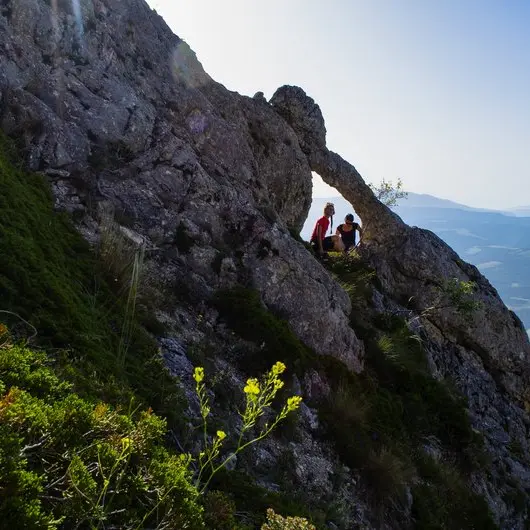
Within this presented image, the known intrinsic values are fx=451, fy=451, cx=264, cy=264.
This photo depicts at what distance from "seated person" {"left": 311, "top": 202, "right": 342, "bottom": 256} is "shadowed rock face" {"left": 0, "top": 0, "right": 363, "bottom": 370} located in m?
4.97

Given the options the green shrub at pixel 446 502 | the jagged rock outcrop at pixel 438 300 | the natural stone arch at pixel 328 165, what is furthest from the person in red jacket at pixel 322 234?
the green shrub at pixel 446 502

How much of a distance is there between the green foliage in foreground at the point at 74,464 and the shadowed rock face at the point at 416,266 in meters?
16.2

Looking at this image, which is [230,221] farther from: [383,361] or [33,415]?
[33,415]

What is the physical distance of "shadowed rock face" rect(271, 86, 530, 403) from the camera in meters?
17.8

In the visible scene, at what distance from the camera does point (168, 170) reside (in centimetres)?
1001

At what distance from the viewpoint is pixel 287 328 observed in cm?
837

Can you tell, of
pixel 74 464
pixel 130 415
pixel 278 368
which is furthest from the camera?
pixel 130 415

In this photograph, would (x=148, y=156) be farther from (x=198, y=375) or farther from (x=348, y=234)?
(x=348, y=234)

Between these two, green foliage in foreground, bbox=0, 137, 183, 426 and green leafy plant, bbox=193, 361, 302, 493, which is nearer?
green leafy plant, bbox=193, 361, 302, 493

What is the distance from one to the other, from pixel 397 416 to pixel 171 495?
706 cm

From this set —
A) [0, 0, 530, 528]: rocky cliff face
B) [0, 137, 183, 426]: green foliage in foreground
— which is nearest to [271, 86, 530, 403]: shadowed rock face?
[0, 0, 530, 528]: rocky cliff face

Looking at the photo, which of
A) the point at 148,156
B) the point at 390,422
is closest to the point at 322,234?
the point at 148,156

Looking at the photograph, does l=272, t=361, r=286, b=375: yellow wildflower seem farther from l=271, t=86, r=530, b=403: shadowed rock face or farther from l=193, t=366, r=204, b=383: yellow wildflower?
l=271, t=86, r=530, b=403: shadowed rock face

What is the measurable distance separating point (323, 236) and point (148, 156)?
908 cm
